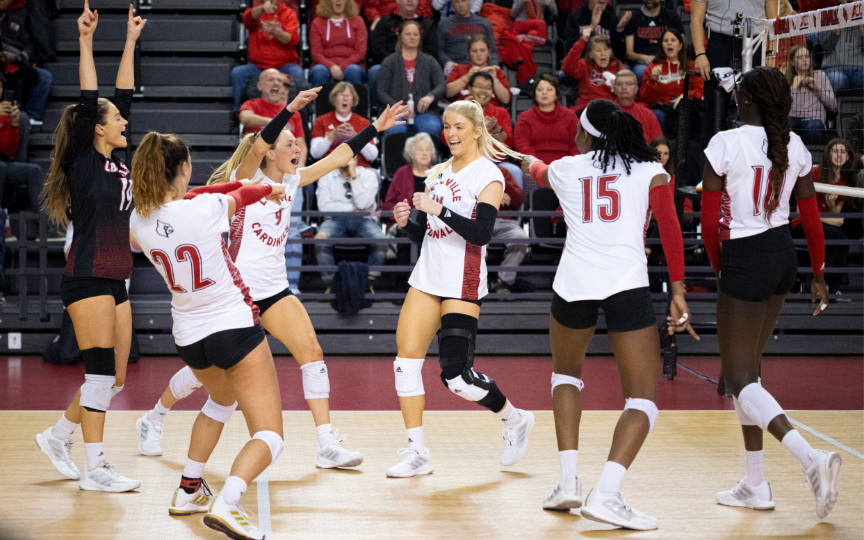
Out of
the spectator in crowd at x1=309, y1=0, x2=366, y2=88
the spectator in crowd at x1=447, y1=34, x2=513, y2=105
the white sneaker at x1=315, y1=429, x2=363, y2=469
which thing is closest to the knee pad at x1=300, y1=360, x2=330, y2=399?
the white sneaker at x1=315, y1=429, x2=363, y2=469

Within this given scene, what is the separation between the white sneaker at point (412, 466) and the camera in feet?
13.8

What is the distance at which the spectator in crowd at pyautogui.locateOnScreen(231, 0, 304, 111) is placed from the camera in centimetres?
902

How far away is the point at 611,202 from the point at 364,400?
9.86ft

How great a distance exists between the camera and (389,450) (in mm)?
4715

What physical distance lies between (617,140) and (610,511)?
4.78 ft

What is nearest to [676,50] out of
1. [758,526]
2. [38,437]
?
[758,526]

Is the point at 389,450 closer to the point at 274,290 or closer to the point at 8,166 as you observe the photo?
the point at 274,290

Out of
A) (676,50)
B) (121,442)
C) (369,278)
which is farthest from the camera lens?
(676,50)

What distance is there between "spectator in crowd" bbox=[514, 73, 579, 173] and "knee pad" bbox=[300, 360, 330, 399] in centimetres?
444

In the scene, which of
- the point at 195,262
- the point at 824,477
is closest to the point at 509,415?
the point at 824,477

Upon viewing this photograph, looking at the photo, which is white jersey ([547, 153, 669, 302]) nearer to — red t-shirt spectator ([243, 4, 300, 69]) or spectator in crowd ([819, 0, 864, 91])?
spectator in crowd ([819, 0, 864, 91])

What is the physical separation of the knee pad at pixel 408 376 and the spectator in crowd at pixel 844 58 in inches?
192

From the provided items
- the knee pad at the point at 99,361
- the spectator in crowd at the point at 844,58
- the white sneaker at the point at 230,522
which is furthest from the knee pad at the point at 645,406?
the spectator in crowd at the point at 844,58

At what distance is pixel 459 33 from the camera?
372 inches
